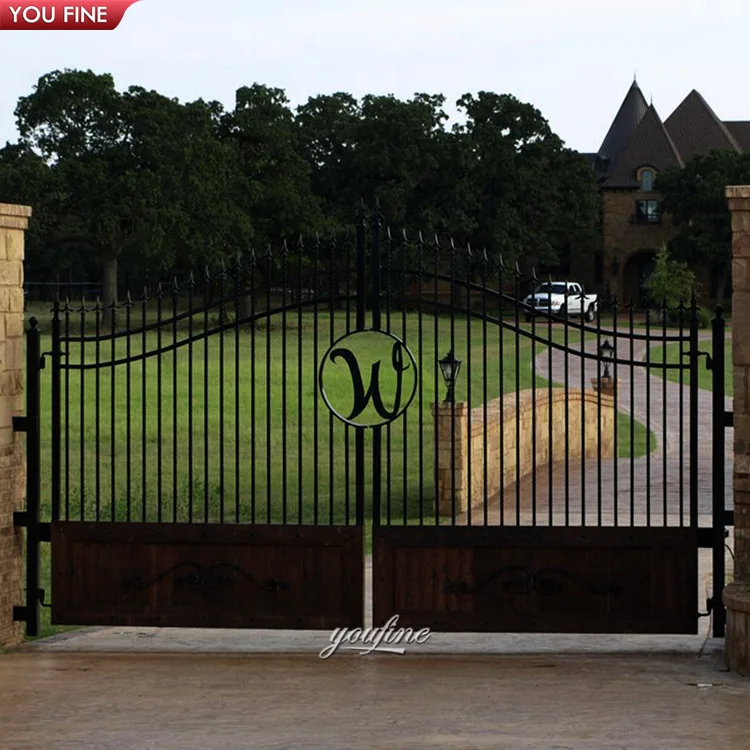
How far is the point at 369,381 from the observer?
31047 millimetres

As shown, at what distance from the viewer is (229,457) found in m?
22.8

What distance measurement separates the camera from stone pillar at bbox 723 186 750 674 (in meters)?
9.57

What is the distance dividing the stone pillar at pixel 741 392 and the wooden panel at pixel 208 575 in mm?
2298

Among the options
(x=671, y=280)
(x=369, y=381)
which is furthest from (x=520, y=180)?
(x=369, y=381)

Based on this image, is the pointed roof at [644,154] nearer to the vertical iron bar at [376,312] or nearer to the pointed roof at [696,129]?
the pointed roof at [696,129]

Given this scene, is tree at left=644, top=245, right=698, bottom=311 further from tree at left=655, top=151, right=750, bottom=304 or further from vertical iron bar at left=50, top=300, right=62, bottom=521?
vertical iron bar at left=50, top=300, right=62, bottom=521

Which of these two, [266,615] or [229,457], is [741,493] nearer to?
[266,615]

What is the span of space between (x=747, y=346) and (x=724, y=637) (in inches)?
73.5

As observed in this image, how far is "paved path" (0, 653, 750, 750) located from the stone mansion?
64332 mm

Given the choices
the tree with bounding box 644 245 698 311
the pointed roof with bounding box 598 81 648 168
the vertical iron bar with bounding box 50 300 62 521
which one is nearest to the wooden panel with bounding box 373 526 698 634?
the vertical iron bar with bounding box 50 300 62 521

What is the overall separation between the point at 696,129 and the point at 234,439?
61931mm

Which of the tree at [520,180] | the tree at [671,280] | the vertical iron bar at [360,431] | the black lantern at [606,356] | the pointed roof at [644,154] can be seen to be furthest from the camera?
the pointed roof at [644,154]

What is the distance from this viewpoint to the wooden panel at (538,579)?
32.8 ft

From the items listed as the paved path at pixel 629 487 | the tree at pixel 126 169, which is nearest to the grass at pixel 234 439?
the paved path at pixel 629 487
